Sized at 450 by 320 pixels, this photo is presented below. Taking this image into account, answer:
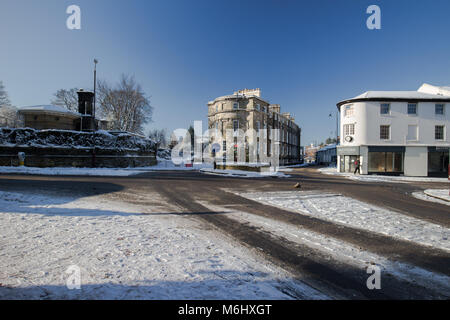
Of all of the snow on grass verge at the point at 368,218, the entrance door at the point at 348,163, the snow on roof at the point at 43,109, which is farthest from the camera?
the snow on roof at the point at 43,109

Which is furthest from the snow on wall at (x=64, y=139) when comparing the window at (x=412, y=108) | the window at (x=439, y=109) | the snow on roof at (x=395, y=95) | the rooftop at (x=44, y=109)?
the window at (x=439, y=109)

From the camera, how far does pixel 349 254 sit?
13.0ft

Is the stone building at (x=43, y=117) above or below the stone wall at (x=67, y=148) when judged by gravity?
above

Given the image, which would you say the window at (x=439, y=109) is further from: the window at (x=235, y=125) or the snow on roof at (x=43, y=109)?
the snow on roof at (x=43, y=109)

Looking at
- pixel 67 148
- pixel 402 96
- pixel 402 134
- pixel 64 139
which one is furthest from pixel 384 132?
pixel 64 139

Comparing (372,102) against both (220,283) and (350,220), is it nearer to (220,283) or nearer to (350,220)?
(350,220)

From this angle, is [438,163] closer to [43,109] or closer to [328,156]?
[328,156]

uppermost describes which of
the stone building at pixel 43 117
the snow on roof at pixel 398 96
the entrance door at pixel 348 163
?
the snow on roof at pixel 398 96

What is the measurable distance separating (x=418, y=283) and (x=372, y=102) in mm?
27557

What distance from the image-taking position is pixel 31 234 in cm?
440

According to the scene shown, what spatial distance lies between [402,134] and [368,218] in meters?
24.8

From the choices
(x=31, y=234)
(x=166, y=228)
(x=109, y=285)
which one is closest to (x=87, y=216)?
(x=31, y=234)

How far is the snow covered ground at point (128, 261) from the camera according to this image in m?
2.63

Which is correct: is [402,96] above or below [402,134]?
above
